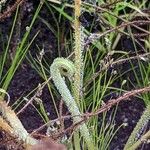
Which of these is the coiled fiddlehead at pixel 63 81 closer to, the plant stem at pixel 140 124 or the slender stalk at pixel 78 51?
the slender stalk at pixel 78 51

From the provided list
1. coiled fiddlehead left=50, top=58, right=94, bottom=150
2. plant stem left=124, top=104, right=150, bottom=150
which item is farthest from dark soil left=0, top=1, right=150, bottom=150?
coiled fiddlehead left=50, top=58, right=94, bottom=150

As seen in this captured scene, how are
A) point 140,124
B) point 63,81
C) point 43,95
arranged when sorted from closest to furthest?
1. point 63,81
2. point 140,124
3. point 43,95

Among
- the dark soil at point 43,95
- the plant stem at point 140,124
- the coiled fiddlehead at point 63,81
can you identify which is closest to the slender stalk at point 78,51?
the coiled fiddlehead at point 63,81

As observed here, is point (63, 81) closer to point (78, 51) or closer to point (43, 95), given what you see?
point (78, 51)

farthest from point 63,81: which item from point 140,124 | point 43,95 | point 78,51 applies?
point 43,95

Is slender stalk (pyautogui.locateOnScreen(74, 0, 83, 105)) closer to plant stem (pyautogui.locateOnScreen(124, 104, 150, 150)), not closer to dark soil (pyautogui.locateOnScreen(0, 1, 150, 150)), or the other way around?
plant stem (pyautogui.locateOnScreen(124, 104, 150, 150))

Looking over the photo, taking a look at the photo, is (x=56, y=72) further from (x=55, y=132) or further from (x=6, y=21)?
(x=6, y=21)

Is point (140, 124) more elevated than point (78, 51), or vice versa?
point (78, 51)

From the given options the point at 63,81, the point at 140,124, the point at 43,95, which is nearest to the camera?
the point at 63,81
